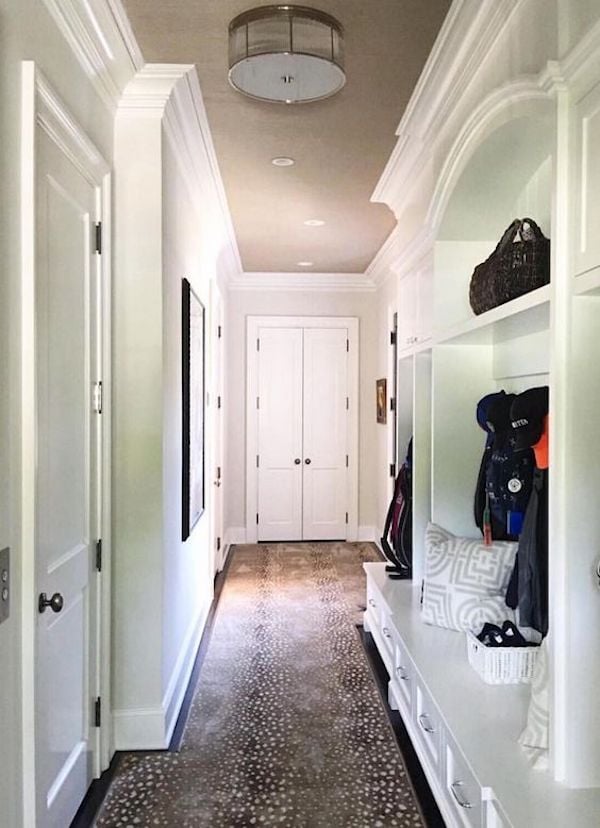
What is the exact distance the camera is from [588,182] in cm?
147

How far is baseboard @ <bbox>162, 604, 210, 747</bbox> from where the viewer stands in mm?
2705

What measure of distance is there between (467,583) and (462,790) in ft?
2.56

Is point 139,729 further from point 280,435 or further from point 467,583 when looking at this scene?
point 280,435

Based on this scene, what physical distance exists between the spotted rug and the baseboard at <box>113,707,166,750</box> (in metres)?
0.06

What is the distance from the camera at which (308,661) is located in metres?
3.51

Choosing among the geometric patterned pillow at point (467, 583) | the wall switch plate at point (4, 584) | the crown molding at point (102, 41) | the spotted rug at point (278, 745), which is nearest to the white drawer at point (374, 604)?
the spotted rug at point (278, 745)

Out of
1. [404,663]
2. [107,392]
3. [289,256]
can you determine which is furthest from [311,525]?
[107,392]

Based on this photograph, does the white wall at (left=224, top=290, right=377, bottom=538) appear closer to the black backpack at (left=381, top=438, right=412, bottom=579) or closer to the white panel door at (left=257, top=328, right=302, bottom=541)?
the white panel door at (left=257, top=328, right=302, bottom=541)

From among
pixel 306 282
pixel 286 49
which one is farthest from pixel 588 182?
pixel 306 282

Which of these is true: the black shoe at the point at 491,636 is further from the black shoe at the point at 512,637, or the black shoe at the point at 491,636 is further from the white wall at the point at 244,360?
the white wall at the point at 244,360

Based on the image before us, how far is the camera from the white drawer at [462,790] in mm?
1690

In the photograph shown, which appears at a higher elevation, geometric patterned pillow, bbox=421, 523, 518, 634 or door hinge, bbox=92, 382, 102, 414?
door hinge, bbox=92, 382, 102, 414

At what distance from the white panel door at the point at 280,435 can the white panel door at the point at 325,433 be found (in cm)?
9

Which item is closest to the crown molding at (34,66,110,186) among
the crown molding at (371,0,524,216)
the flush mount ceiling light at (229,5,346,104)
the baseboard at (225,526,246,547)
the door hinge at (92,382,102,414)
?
the flush mount ceiling light at (229,5,346,104)
